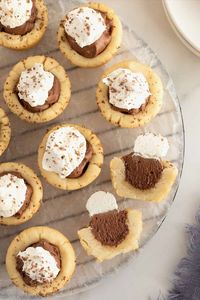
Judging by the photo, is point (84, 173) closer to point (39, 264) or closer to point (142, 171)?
point (142, 171)

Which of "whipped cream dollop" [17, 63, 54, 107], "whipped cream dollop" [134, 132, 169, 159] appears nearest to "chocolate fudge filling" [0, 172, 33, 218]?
"whipped cream dollop" [17, 63, 54, 107]

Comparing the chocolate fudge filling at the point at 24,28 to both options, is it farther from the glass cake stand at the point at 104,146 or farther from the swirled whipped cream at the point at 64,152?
the swirled whipped cream at the point at 64,152

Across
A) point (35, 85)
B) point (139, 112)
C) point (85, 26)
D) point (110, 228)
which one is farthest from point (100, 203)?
point (85, 26)

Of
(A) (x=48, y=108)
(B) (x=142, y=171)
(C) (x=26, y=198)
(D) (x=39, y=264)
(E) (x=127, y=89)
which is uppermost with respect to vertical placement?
(E) (x=127, y=89)

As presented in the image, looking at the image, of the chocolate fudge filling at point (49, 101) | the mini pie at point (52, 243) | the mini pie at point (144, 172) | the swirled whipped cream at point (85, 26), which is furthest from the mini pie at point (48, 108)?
the mini pie at point (52, 243)

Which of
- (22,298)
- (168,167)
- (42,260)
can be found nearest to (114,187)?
(168,167)
